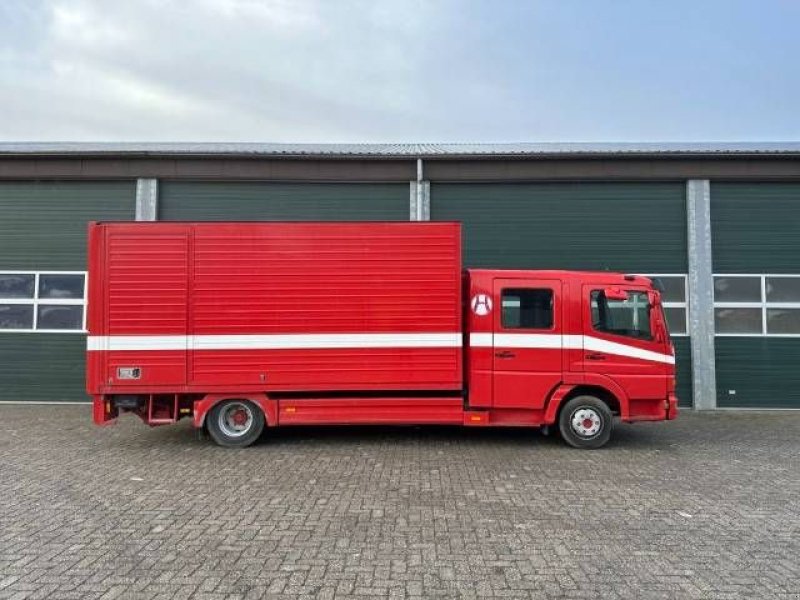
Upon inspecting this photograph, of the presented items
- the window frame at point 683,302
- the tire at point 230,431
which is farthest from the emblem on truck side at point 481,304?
the window frame at point 683,302

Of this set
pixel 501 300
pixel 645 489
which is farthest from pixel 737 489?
pixel 501 300

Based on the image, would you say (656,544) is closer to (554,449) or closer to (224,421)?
(554,449)

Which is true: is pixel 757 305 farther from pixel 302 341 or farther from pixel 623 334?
pixel 302 341

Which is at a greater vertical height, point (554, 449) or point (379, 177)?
point (379, 177)

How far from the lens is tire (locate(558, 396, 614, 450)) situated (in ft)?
25.7

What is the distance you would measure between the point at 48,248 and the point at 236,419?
23.6 ft

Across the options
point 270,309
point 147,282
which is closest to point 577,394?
point 270,309

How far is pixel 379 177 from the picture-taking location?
39.0 ft

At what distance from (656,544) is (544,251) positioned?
26.4ft

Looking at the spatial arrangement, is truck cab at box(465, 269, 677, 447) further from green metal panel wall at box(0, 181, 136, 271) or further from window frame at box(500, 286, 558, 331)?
green metal panel wall at box(0, 181, 136, 271)

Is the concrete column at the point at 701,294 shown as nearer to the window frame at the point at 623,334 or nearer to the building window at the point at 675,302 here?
the building window at the point at 675,302

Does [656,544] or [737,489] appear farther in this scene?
[737,489]

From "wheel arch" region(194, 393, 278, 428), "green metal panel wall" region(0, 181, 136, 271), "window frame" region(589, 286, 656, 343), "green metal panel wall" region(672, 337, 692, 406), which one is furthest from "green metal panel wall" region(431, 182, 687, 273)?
"green metal panel wall" region(0, 181, 136, 271)

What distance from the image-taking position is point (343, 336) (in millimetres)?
7738
